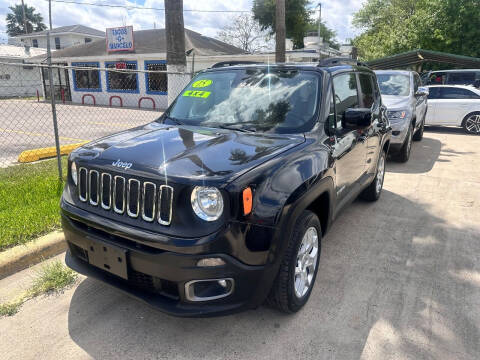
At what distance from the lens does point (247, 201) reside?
225 centimetres

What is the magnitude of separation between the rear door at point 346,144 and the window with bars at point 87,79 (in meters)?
22.6

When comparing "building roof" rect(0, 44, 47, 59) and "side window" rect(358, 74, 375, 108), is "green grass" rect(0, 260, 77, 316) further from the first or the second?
"building roof" rect(0, 44, 47, 59)

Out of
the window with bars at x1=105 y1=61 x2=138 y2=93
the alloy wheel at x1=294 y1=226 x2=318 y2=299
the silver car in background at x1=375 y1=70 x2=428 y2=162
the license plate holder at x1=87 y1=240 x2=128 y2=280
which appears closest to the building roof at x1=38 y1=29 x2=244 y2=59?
the window with bars at x1=105 y1=61 x2=138 y2=93

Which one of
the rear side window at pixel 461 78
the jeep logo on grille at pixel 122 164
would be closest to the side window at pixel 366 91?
the jeep logo on grille at pixel 122 164

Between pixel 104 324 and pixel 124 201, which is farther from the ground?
pixel 124 201

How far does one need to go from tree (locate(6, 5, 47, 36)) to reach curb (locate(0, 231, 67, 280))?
7339 cm

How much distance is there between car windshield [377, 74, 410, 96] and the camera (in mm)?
8738

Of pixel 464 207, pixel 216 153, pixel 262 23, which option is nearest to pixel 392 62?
pixel 464 207

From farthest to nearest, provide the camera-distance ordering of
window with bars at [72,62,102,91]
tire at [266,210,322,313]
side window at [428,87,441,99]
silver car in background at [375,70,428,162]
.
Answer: window with bars at [72,62,102,91], side window at [428,87,441,99], silver car in background at [375,70,428,162], tire at [266,210,322,313]

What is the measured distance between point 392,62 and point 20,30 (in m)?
68.0

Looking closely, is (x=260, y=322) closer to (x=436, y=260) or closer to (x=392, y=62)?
(x=436, y=260)

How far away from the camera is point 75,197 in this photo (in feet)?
9.08

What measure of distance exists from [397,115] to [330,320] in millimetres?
5744

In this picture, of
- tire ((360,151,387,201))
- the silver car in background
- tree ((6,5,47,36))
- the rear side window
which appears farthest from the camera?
tree ((6,5,47,36))
